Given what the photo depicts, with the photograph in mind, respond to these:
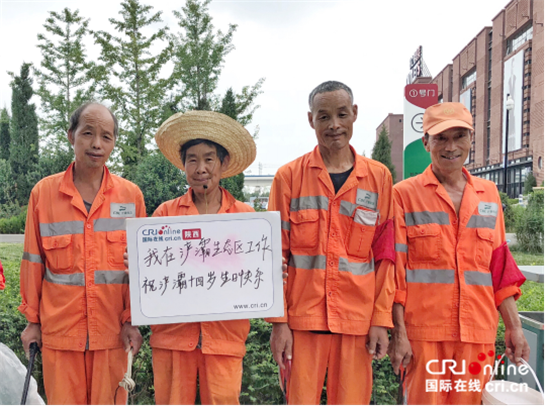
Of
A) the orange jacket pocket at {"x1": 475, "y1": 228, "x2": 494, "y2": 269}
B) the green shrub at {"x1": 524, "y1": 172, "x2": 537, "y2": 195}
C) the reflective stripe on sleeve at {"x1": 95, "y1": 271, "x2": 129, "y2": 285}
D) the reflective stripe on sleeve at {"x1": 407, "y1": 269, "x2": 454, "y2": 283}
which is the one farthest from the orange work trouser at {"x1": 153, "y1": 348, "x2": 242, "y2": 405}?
the green shrub at {"x1": 524, "y1": 172, "x2": 537, "y2": 195}

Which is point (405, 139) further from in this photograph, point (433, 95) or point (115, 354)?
point (115, 354)

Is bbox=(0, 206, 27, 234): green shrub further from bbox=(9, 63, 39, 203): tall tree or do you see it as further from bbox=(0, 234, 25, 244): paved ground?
bbox=(9, 63, 39, 203): tall tree

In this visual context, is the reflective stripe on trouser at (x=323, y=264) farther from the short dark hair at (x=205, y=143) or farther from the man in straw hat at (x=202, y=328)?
the short dark hair at (x=205, y=143)

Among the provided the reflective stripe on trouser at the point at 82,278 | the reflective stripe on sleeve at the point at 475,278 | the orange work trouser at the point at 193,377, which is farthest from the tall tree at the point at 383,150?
the reflective stripe on trouser at the point at 82,278

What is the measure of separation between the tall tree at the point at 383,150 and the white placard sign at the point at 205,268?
1.88m

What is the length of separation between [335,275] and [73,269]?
167cm

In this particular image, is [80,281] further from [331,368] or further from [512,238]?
[512,238]

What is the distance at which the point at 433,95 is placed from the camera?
11.3ft

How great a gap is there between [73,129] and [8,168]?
106 inches

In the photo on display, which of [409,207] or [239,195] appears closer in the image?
[409,207]

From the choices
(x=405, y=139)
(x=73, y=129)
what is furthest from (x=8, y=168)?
(x=405, y=139)

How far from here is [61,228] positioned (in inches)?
99.3

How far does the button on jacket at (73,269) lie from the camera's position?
2.50 m

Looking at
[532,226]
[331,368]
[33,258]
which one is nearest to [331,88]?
[331,368]
